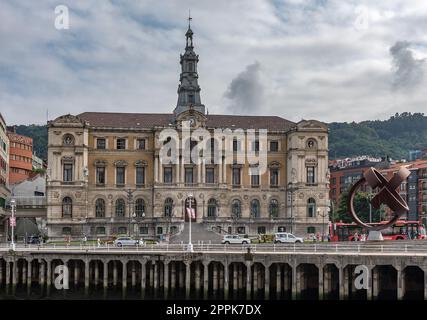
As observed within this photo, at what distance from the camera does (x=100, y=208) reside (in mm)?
124375

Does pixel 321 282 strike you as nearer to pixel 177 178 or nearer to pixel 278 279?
Result: pixel 278 279

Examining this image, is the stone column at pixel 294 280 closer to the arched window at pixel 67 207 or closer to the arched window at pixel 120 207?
the arched window at pixel 120 207

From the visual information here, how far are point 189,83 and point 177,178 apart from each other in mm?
19450

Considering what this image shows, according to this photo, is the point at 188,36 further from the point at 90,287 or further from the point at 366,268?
the point at 366,268

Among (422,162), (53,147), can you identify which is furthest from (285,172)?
(422,162)

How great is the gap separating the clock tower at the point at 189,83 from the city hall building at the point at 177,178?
6494mm

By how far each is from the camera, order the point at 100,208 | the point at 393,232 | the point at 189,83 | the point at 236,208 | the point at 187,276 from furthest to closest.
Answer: the point at 189,83 → the point at 236,208 → the point at 100,208 → the point at 393,232 → the point at 187,276

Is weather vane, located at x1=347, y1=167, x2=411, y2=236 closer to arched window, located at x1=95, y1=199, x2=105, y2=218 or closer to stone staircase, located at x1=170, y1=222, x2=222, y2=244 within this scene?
stone staircase, located at x1=170, y1=222, x2=222, y2=244

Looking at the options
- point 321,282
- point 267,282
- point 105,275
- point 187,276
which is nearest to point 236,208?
point 105,275

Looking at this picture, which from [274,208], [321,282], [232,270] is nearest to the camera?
[321,282]

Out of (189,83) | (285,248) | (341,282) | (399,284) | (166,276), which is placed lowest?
(166,276)

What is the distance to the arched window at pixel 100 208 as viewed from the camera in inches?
4887

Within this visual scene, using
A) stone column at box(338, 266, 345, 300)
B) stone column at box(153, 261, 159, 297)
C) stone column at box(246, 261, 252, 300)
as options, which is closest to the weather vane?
stone column at box(338, 266, 345, 300)
